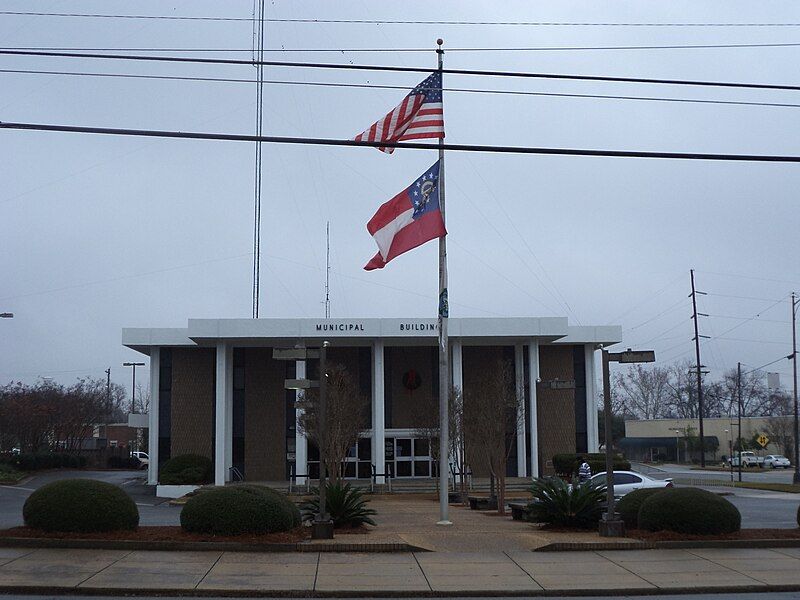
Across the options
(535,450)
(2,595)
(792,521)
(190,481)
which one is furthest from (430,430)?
(2,595)

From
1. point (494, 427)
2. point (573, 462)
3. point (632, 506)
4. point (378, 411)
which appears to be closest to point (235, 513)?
point (632, 506)

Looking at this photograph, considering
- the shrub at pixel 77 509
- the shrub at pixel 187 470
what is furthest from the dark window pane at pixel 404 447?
the shrub at pixel 77 509

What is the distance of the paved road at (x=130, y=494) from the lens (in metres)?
27.3

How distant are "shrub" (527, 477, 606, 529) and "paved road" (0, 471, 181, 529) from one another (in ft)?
35.1

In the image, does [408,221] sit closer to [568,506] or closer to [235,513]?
[568,506]

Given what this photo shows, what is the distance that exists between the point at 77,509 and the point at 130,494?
27.8m

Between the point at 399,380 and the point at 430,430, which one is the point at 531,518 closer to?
the point at 430,430

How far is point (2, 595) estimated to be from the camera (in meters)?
12.9

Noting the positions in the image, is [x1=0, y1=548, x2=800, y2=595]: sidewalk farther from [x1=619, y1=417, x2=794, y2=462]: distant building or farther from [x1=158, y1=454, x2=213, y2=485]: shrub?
[x1=619, y1=417, x2=794, y2=462]: distant building

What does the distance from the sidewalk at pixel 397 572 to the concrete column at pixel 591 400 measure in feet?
108

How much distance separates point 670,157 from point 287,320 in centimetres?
3090

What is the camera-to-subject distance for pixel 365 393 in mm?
50656

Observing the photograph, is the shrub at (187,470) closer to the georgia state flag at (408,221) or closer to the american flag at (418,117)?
the georgia state flag at (408,221)

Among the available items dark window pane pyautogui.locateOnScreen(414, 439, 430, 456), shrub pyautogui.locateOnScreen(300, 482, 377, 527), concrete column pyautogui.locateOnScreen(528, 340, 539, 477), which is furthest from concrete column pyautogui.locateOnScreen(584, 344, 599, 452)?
shrub pyautogui.locateOnScreen(300, 482, 377, 527)
